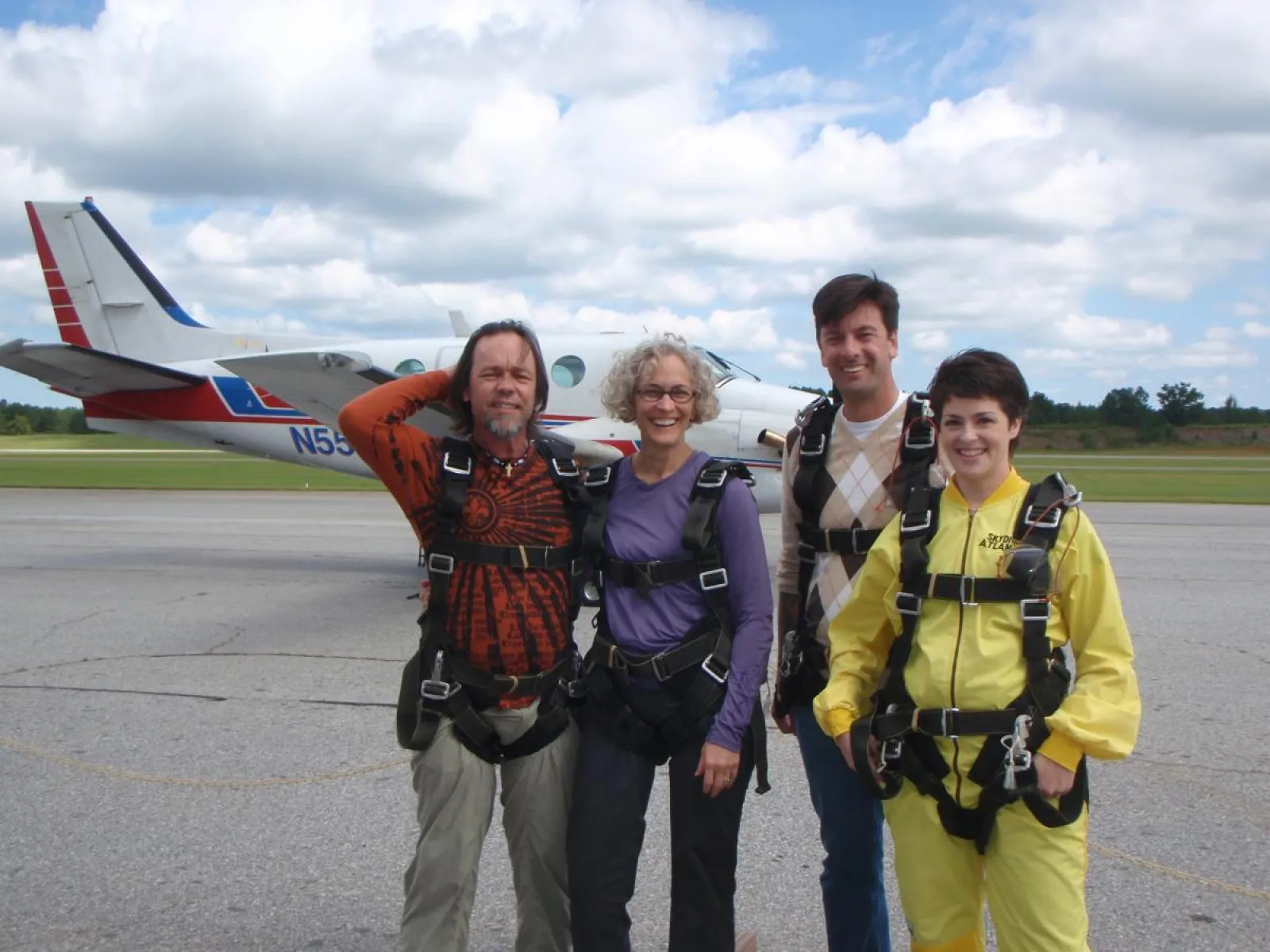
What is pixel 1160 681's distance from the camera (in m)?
6.48

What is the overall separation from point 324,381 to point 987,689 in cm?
940

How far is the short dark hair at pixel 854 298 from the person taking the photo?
113 inches

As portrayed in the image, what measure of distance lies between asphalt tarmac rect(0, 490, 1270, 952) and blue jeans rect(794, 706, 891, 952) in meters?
0.47

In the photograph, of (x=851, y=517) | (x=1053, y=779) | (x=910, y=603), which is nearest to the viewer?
(x=1053, y=779)

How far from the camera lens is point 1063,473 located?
31.4m

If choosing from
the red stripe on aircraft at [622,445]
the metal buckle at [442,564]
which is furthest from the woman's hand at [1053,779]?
the red stripe on aircraft at [622,445]

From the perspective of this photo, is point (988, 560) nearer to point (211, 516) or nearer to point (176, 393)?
point (176, 393)

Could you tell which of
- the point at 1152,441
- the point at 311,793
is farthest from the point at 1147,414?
the point at 311,793

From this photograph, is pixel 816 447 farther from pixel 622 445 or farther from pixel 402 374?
pixel 402 374

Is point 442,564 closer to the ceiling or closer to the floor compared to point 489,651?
closer to the ceiling

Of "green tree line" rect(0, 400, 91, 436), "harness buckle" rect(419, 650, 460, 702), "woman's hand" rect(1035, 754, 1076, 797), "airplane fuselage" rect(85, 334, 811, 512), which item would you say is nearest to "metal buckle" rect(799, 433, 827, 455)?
"woman's hand" rect(1035, 754, 1076, 797)

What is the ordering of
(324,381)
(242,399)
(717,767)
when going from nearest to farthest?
1. (717,767)
2. (324,381)
3. (242,399)

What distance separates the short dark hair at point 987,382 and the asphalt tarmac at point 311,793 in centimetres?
188

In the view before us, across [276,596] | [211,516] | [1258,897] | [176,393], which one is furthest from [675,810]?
[211,516]
